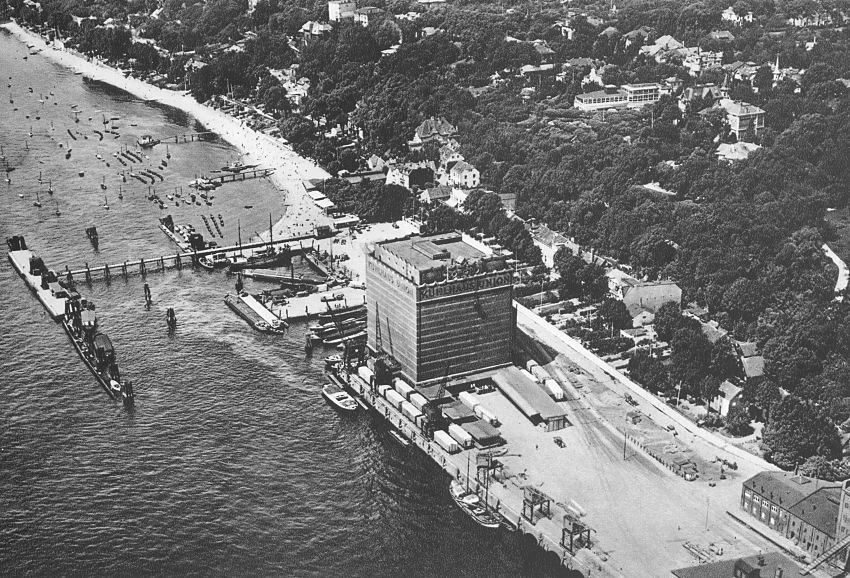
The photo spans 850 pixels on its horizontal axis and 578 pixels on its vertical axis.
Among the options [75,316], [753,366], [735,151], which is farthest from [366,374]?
[735,151]

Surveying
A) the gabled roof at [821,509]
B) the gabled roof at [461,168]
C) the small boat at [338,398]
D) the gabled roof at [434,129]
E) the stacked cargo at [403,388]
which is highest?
the gabled roof at [434,129]

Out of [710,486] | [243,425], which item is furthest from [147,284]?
[710,486]

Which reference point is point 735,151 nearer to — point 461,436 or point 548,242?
point 548,242

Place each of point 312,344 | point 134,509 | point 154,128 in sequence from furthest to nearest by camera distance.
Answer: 1. point 154,128
2. point 312,344
3. point 134,509

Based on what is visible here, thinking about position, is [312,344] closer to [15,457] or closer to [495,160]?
[15,457]

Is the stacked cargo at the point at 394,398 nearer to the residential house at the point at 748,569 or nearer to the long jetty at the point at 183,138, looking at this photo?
the residential house at the point at 748,569

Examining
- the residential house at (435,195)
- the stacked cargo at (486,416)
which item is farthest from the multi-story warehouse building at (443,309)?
the residential house at (435,195)

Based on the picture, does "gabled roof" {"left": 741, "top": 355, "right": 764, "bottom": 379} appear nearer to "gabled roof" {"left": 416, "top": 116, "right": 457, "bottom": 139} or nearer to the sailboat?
the sailboat
